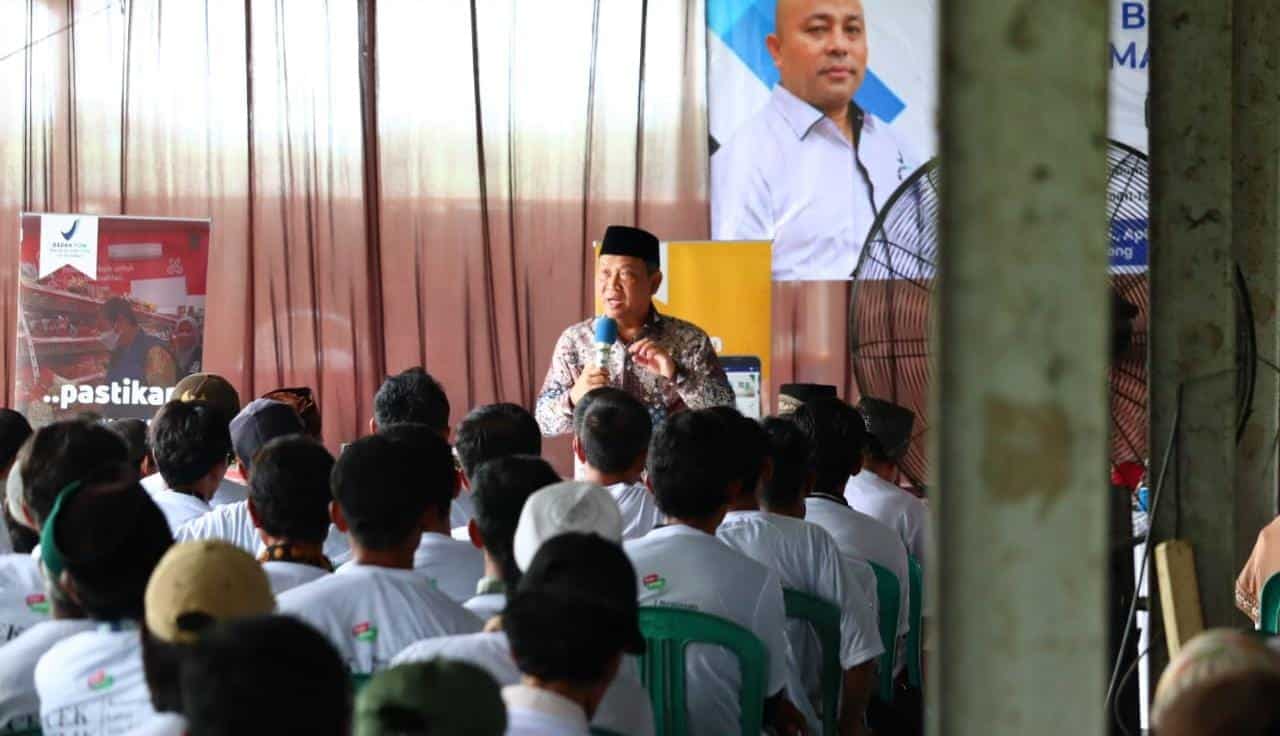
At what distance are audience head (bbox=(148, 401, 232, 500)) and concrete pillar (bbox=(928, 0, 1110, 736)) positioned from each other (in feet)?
8.27

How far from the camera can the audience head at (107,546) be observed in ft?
7.19

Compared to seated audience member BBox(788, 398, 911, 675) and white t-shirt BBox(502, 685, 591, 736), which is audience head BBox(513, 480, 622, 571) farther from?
seated audience member BBox(788, 398, 911, 675)

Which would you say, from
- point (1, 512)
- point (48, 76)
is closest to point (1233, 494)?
point (1, 512)

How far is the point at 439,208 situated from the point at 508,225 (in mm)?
313

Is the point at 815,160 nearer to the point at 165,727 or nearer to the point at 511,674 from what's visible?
the point at 511,674

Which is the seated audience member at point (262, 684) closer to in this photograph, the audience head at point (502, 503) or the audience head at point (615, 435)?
the audience head at point (502, 503)

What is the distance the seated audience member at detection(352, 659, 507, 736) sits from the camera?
5.25 ft

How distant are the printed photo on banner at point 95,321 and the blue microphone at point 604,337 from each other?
81.7 inches

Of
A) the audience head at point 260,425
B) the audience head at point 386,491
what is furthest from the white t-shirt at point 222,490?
the audience head at point 386,491

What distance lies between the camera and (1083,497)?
1593 mm

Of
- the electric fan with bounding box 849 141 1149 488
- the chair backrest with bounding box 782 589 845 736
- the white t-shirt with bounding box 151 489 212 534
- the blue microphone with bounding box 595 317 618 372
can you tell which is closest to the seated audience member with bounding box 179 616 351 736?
the chair backrest with bounding box 782 589 845 736

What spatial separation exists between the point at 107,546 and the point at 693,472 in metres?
1.16

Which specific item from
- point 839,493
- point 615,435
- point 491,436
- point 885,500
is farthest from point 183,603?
point 885,500

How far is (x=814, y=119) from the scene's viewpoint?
6.96 metres
